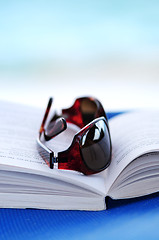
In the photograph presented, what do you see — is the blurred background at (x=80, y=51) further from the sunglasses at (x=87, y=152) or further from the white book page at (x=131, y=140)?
the sunglasses at (x=87, y=152)

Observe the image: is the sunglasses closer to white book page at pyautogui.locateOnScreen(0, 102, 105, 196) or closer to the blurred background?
white book page at pyautogui.locateOnScreen(0, 102, 105, 196)

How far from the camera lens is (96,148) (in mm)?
442

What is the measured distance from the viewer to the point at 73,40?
6.21ft

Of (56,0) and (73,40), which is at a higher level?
(56,0)

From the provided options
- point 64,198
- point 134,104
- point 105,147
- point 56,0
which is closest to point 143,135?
point 105,147

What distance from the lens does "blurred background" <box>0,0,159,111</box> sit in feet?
5.82

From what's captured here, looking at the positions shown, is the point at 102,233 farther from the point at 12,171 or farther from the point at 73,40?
the point at 73,40

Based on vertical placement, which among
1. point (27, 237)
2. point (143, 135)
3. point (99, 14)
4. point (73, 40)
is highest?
point (99, 14)

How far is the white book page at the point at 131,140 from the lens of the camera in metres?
0.41

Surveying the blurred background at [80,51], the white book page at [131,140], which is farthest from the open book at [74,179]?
the blurred background at [80,51]

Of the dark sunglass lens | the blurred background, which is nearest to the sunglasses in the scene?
the dark sunglass lens

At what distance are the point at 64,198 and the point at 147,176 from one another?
121 millimetres

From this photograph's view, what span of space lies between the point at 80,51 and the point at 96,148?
5.06ft

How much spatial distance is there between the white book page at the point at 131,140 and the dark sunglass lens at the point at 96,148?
0.05 feet
